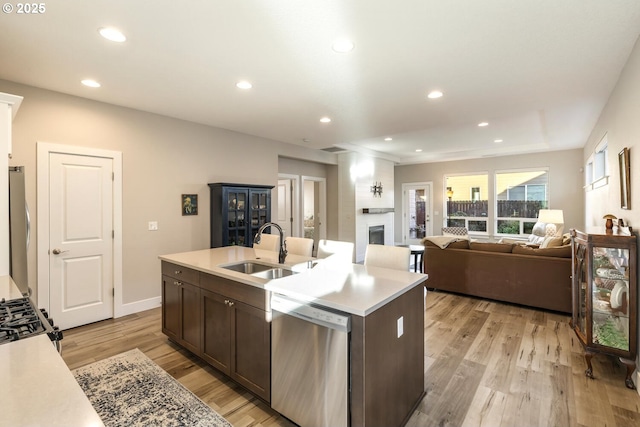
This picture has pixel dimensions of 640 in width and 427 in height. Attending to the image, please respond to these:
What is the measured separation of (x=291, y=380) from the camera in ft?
6.20

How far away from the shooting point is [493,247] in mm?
4480

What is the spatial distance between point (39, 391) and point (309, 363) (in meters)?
1.22

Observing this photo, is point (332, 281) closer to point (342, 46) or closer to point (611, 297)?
point (342, 46)

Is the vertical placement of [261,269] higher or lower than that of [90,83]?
lower

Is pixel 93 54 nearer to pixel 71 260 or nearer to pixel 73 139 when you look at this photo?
pixel 73 139

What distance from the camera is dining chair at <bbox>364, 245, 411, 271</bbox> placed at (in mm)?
2541

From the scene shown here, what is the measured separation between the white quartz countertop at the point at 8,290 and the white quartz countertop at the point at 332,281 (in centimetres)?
110

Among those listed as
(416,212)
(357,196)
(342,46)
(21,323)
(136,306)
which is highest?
(342,46)

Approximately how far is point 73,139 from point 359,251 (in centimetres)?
586

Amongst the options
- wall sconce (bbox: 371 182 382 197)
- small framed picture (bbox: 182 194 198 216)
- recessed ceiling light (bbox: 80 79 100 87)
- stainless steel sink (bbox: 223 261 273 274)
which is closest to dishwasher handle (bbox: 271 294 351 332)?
stainless steel sink (bbox: 223 261 273 274)

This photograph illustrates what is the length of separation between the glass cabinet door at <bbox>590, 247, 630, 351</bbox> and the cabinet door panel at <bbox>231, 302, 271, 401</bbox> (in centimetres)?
273

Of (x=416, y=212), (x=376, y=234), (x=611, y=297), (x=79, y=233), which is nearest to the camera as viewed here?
(x=611, y=297)

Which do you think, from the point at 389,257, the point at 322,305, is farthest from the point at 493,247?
the point at 322,305

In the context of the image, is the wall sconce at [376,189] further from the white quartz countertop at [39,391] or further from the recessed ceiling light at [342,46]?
the white quartz countertop at [39,391]
